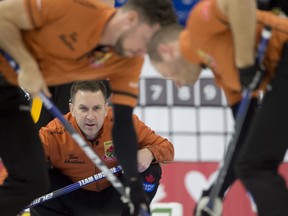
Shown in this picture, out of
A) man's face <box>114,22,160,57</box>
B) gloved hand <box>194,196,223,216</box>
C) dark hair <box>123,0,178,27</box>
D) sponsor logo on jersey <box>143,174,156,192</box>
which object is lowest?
sponsor logo on jersey <box>143,174,156,192</box>

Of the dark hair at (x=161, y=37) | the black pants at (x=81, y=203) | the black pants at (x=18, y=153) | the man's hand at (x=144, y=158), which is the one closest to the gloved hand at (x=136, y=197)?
the black pants at (x=18, y=153)

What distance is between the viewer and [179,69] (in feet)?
9.99

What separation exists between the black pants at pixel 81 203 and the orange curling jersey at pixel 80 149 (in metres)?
0.04

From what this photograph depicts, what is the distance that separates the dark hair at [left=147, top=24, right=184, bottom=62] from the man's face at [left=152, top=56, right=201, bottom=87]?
0.11 ft

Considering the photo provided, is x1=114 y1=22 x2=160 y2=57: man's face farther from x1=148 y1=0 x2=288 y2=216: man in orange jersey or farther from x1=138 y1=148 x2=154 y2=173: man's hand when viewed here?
x1=138 y1=148 x2=154 y2=173: man's hand

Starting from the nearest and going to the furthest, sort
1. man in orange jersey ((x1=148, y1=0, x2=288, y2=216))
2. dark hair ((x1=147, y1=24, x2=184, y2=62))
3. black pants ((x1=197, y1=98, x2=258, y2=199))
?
man in orange jersey ((x1=148, y1=0, x2=288, y2=216)), dark hair ((x1=147, y1=24, x2=184, y2=62)), black pants ((x1=197, y1=98, x2=258, y2=199))

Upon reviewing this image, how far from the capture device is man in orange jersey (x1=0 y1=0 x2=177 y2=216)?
9.98ft

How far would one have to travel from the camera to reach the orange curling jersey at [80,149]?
3.99 meters

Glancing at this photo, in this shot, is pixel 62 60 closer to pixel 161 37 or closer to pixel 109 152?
pixel 161 37

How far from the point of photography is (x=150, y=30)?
301 cm

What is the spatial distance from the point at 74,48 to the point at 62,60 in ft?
0.33

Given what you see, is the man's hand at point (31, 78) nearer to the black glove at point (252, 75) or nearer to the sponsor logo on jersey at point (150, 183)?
the black glove at point (252, 75)

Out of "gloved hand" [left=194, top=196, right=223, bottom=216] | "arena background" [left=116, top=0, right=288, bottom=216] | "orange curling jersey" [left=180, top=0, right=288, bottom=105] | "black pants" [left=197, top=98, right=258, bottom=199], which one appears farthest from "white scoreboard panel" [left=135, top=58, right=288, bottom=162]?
"orange curling jersey" [left=180, top=0, right=288, bottom=105]

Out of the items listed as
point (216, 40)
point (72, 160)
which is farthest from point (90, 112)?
point (216, 40)
